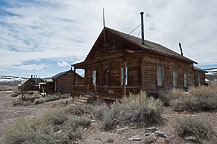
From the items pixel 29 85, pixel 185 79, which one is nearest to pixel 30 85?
pixel 29 85

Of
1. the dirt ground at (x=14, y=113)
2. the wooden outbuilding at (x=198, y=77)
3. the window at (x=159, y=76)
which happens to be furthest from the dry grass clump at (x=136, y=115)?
the wooden outbuilding at (x=198, y=77)

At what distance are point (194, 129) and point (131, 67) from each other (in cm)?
702

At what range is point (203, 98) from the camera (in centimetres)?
707

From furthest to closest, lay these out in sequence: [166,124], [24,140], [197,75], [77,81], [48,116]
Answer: [77,81] < [197,75] < [48,116] < [166,124] < [24,140]

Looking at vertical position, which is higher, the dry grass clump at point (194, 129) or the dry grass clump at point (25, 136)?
the dry grass clump at point (194, 129)

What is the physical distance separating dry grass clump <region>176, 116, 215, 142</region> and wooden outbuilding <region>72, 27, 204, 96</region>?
4169mm

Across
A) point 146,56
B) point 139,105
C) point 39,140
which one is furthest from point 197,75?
point 39,140

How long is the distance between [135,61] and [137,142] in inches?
277

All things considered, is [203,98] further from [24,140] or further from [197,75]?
[197,75]

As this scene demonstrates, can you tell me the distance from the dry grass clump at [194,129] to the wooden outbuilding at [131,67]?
4.17 m

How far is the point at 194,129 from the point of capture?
3.89 m

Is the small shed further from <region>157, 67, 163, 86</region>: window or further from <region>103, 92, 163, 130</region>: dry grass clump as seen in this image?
<region>103, 92, 163, 130</region>: dry grass clump

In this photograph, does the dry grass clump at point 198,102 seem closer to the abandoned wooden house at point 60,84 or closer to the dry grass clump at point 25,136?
the dry grass clump at point 25,136

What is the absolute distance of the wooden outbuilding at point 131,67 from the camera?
378 inches
